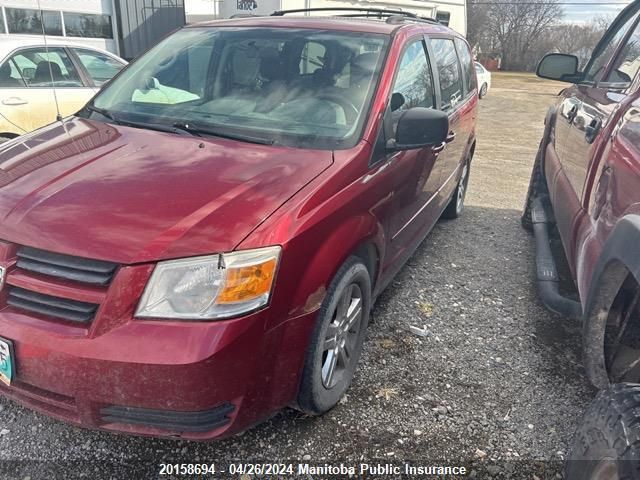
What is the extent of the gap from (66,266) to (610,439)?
Answer: 73.5 inches

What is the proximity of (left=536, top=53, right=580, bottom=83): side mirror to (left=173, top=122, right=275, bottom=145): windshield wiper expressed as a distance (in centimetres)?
262

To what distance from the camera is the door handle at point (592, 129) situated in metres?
2.75

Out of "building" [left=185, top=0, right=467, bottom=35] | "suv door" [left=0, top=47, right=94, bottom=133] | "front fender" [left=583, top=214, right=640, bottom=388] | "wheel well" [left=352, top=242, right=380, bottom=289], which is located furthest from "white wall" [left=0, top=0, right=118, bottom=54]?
"front fender" [left=583, top=214, right=640, bottom=388]

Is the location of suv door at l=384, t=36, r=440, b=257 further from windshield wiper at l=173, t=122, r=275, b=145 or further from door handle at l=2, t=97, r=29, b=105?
door handle at l=2, t=97, r=29, b=105

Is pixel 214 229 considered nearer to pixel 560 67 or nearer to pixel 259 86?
pixel 259 86

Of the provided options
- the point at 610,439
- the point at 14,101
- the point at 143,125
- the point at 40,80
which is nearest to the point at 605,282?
the point at 610,439

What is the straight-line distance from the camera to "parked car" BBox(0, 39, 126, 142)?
5262mm

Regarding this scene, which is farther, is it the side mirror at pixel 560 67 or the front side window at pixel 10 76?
the front side window at pixel 10 76

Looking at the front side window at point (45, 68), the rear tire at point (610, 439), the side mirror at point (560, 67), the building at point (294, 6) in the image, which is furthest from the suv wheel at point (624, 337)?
the building at point (294, 6)

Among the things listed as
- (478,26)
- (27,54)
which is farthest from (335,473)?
(478,26)

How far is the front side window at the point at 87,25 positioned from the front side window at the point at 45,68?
8.17 meters

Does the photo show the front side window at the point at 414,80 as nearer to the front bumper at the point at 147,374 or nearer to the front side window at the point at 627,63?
the front side window at the point at 627,63

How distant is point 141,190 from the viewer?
2.11m

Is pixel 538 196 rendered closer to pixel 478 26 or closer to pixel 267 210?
pixel 267 210
